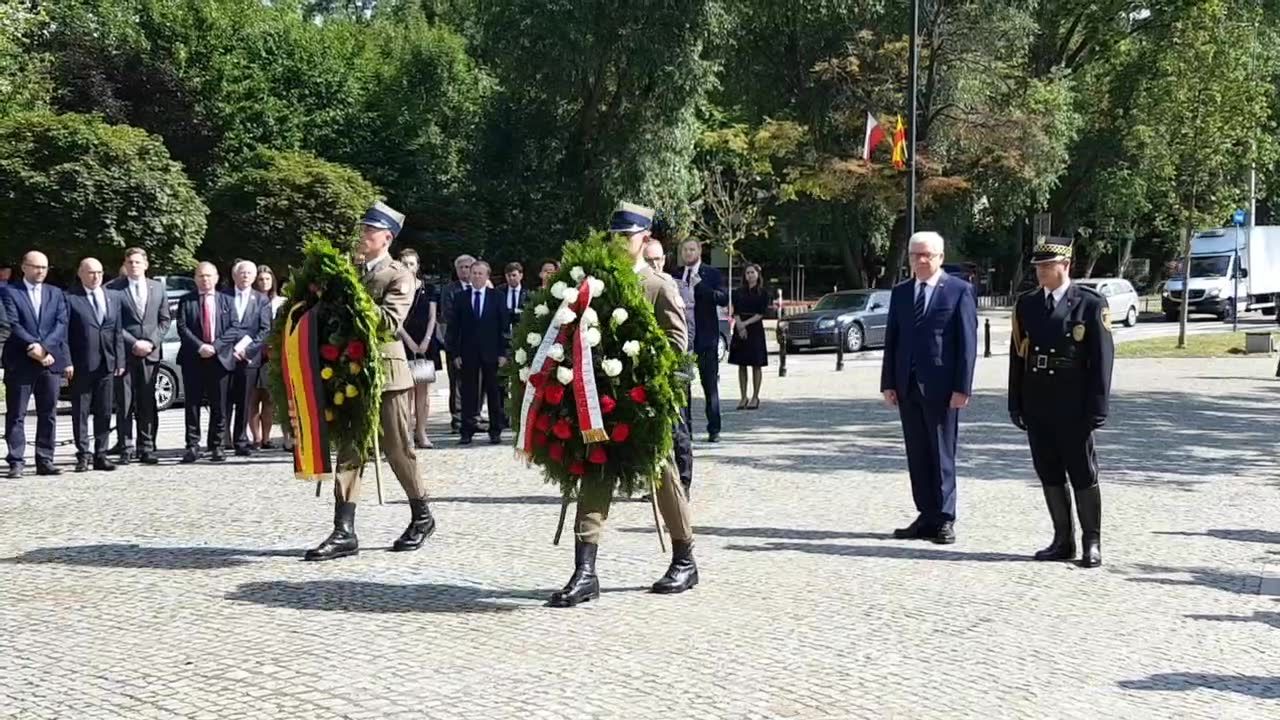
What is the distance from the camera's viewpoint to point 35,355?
12227 millimetres

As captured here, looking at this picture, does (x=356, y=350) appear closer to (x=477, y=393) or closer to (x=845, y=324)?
(x=477, y=393)

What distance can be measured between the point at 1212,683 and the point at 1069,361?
274cm

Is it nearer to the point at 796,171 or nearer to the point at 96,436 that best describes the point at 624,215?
the point at 96,436

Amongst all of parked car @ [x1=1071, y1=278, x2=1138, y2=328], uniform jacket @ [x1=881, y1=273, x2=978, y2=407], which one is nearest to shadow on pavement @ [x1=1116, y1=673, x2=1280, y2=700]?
uniform jacket @ [x1=881, y1=273, x2=978, y2=407]

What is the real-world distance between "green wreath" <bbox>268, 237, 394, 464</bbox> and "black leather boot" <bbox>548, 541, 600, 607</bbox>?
1661mm

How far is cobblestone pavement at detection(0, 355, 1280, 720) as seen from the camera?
560 cm

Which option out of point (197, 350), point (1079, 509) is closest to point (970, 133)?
point (197, 350)

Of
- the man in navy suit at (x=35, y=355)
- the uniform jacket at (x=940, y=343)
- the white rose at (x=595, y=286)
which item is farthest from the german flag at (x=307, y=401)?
the man in navy suit at (x=35, y=355)

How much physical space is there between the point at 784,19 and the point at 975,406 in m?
25.3

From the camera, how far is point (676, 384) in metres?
7.27

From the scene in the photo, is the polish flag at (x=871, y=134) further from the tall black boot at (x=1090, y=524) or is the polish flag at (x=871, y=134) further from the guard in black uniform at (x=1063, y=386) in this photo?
the tall black boot at (x=1090, y=524)

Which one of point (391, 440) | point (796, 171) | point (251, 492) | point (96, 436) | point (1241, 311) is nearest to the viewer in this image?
point (391, 440)

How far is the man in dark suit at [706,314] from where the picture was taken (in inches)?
526

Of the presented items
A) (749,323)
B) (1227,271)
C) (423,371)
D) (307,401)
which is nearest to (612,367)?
(307,401)
